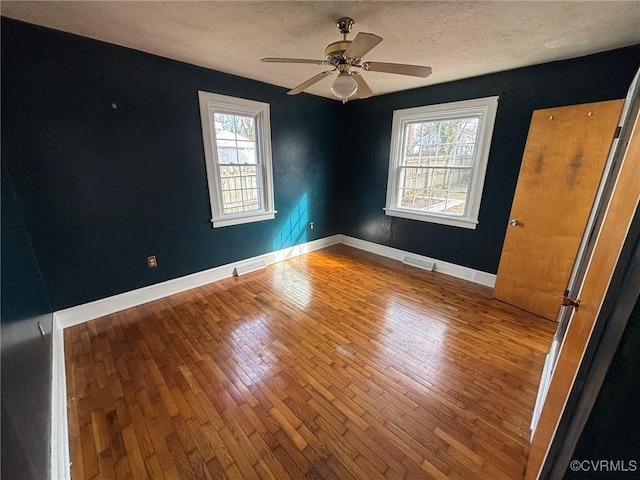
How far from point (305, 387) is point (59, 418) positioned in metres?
1.42

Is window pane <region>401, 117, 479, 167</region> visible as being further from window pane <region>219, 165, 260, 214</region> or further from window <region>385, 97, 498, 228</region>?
window pane <region>219, 165, 260, 214</region>

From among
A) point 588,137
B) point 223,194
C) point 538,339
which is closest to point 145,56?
point 223,194

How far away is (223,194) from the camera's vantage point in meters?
3.30

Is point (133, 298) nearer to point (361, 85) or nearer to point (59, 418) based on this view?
point (59, 418)

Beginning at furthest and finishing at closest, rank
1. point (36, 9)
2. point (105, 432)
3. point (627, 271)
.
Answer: point (36, 9), point (105, 432), point (627, 271)

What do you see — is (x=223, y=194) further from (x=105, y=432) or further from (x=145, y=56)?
(x=105, y=432)

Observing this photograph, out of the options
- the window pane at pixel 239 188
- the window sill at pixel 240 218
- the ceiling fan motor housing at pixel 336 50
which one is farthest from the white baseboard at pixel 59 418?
the ceiling fan motor housing at pixel 336 50

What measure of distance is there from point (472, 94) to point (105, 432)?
4.41 meters

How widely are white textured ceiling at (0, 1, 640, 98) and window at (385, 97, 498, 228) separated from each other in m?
0.66

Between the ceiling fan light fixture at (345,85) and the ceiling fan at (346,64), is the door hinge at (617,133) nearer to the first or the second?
the ceiling fan at (346,64)

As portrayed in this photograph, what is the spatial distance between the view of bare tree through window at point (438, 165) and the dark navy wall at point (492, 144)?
25 cm

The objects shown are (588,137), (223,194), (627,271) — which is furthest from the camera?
(223,194)

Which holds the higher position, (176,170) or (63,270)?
(176,170)

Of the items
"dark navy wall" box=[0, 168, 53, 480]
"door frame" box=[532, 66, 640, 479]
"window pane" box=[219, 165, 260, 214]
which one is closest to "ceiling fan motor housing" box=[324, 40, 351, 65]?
"door frame" box=[532, 66, 640, 479]
